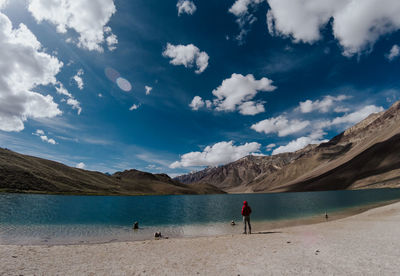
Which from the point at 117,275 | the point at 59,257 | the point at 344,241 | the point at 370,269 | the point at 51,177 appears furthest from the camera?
the point at 51,177

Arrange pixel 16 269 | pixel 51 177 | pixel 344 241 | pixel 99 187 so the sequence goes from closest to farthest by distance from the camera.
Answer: pixel 16 269, pixel 344 241, pixel 51 177, pixel 99 187

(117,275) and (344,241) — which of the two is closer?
(117,275)

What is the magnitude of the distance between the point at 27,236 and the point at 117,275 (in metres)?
21.6

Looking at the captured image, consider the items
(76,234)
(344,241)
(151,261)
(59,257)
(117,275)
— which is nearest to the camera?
(117,275)

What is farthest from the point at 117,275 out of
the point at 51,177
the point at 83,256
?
the point at 51,177

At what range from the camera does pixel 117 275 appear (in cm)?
1085

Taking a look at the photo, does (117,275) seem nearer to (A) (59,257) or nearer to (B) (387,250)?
(A) (59,257)

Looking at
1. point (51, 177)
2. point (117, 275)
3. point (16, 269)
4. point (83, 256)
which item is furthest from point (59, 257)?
point (51, 177)

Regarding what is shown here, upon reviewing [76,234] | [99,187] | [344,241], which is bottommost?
[76,234]

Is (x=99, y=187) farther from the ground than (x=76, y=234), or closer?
farther from the ground

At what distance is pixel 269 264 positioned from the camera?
11.4m

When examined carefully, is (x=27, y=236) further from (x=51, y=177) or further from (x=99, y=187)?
(x=99, y=187)

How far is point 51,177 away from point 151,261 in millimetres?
174953

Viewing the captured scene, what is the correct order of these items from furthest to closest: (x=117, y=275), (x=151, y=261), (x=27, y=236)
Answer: (x=27, y=236), (x=151, y=261), (x=117, y=275)
